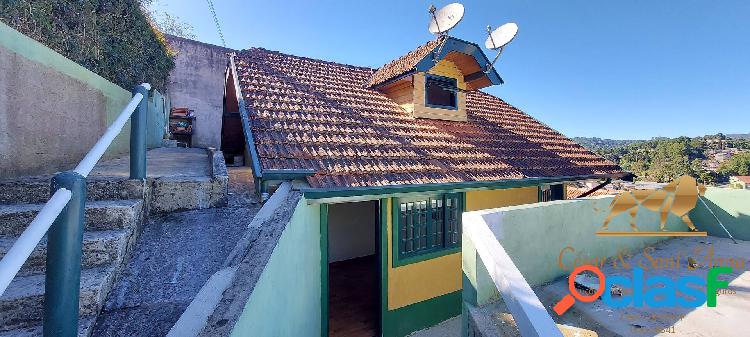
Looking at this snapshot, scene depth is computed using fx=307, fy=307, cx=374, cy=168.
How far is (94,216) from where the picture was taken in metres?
2.43

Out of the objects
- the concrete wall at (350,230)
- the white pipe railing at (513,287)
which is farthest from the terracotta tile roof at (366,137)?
the concrete wall at (350,230)

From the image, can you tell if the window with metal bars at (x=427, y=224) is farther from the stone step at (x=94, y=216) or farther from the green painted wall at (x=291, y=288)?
the stone step at (x=94, y=216)

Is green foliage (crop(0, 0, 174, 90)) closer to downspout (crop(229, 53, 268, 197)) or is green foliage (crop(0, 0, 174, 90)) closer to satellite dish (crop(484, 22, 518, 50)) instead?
downspout (crop(229, 53, 268, 197))

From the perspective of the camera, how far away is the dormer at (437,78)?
7340 millimetres

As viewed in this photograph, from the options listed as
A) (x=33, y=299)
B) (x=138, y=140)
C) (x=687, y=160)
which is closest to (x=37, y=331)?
(x=33, y=299)

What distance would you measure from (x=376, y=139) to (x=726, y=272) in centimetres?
588

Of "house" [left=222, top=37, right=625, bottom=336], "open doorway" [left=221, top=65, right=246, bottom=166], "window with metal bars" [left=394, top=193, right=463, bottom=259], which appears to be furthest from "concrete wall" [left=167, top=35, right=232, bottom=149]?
"window with metal bars" [left=394, top=193, right=463, bottom=259]

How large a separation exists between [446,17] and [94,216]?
7.68 metres

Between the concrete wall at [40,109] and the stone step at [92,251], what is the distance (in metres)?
1.26

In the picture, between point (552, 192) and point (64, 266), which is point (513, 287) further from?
point (552, 192)

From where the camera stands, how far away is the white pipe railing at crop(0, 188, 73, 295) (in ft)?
3.67

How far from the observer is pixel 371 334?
554 cm

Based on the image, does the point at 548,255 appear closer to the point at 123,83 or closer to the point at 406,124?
the point at 406,124

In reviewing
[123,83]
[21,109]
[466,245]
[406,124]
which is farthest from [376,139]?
[123,83]
